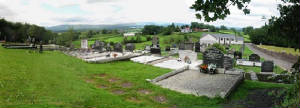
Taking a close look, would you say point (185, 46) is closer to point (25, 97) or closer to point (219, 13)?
point (219, 13)

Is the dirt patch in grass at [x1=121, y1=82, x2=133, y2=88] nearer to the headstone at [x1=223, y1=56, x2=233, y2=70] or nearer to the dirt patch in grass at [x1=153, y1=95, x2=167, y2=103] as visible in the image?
the dirt patch in grass at [x1=153, y1=95, x2=167, y2=103]

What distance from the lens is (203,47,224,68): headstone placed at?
1504 cm

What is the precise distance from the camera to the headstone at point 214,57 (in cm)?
1504

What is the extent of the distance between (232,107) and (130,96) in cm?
381

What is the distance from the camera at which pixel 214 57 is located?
49.9ft

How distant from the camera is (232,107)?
729 cm

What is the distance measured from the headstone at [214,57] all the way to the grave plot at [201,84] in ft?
5.84

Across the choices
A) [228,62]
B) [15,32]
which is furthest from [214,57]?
[15,32]

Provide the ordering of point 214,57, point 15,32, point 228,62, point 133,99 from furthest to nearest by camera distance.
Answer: point 15,32, point 228,62, point 214,57, point 133,99

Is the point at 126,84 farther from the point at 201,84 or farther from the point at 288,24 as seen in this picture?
the point at 288,24

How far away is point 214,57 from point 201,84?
479 cm

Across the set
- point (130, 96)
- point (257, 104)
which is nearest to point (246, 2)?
point (257, 104)

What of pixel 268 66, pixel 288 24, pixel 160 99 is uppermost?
pixel 288 24

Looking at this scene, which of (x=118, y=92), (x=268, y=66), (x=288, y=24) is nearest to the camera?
(x=288, y=24)
